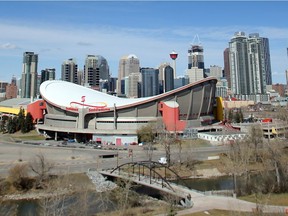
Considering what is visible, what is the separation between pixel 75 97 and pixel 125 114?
17.8 meters

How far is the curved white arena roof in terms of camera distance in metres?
76.6

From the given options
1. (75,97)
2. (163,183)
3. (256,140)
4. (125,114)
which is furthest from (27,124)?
(163,183)

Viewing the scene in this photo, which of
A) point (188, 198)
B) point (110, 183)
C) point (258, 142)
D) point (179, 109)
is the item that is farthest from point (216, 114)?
point (188, 198)

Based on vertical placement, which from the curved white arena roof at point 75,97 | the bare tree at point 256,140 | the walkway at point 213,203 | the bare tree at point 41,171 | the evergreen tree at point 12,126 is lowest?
the walkway at point 213,203

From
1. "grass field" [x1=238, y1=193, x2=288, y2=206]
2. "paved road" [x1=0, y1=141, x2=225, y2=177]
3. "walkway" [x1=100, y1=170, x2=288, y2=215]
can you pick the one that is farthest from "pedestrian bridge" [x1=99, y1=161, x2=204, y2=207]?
"grass field" [x1=238, y1=193, x2=288, y2=206]

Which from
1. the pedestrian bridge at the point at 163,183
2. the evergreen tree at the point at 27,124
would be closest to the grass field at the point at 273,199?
the pedestrian bridge at the point at 163,183

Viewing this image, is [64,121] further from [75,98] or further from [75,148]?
[75,148]

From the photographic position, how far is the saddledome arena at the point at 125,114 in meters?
70.4

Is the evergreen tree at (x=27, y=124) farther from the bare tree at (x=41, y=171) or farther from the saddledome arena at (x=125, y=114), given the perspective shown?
the bare tree at (x=41, y=171)

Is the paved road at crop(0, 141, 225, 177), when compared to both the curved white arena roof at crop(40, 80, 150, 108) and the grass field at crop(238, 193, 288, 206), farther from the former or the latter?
the grass field at crop(238, 193, 288, 206)

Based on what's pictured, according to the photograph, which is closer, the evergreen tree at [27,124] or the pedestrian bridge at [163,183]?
the pedestrian bridge at [163,183]

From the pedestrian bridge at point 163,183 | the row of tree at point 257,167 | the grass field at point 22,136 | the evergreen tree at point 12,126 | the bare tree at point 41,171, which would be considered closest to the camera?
the pedestrian bridge at point 163,183

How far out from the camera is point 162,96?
71688mm

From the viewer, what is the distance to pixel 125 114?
72.6 metres
